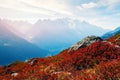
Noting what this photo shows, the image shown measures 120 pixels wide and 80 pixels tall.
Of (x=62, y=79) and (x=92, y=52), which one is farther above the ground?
(x=92, y=52)

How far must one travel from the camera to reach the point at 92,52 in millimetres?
25359

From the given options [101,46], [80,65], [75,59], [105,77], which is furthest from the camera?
[101,46]

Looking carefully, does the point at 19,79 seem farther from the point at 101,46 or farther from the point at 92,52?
the point at 101,46

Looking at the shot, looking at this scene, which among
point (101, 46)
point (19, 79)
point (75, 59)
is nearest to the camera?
point (19, 79)

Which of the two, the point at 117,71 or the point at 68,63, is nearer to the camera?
the point at 117,71

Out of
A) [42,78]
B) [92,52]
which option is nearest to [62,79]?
[42,78]

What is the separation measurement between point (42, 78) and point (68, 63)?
897 centimetres

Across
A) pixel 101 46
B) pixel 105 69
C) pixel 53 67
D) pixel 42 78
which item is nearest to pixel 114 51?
pixel 101 46

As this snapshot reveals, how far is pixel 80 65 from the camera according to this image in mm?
22078

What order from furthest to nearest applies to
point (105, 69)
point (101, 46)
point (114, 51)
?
1. point (101, 46)
2. point (114, 51)
3. point (105, 69)

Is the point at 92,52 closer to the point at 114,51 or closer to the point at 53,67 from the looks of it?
the point at 114,51

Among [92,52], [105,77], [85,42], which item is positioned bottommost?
[105,77]

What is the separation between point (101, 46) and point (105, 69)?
1634cm

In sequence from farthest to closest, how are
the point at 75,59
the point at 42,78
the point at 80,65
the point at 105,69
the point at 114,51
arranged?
the point at 114,51
the point at 75,59
the point at 80,65
the point at 42,78
the point at 105,69
